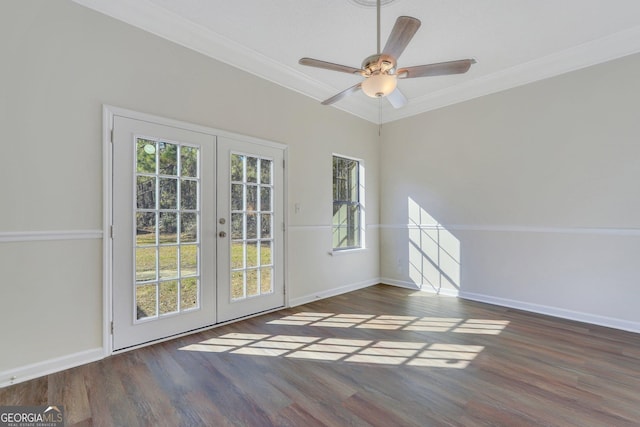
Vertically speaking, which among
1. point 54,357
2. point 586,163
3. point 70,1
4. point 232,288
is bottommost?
point 54,357

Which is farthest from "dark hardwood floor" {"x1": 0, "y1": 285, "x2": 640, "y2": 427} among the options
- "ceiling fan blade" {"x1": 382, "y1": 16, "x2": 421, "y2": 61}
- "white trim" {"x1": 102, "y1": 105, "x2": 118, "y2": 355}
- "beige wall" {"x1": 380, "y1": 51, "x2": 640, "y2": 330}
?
"ceiling fan blade" {"x1": 382, "y1": 16, "x2": 421, "y2": 61}

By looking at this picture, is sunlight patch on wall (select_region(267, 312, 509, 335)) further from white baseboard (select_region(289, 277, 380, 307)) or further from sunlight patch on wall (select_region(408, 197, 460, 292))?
sunlight patch on wall (select_region(408, 197, 460, 292))

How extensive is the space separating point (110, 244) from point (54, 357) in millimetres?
874

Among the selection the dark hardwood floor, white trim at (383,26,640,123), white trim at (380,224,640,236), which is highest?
white trim at (383,26,640,123)

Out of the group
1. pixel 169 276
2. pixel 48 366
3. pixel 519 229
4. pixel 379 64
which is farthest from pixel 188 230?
pixel 519 229

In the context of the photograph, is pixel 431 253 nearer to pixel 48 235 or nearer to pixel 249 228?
pixel 249 228

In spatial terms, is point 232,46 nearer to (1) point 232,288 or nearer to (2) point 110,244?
(2) point 110,244

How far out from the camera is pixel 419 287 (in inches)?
180

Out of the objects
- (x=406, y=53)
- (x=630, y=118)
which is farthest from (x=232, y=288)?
(x=630, y=118)

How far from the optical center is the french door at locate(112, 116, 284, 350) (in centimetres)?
248

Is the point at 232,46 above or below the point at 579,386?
above

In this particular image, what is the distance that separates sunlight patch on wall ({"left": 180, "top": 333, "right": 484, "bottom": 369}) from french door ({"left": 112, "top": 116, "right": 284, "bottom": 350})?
17.6 inches

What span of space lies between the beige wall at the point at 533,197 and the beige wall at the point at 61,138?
329 cm

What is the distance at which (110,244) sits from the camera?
2387 mm
